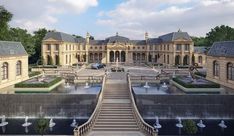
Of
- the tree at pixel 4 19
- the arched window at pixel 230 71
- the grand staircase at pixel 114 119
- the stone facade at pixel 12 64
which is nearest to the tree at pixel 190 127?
the grand staircase at pixel 114 119

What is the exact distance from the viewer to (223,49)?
4019 centimetres

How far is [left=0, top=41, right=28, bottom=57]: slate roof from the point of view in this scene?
38250 millimetres

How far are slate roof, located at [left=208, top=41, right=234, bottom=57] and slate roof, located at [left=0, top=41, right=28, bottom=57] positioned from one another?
32.5 meters

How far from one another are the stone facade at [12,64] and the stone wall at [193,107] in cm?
2198

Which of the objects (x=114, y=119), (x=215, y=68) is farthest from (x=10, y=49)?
(x=215, y=68)

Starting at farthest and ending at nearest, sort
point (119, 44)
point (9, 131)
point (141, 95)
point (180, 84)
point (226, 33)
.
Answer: point (119, 44), point (226, 33), point (180, 84), point (141, 95), point (9, 131)

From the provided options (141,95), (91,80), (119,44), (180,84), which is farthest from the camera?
(119,44)

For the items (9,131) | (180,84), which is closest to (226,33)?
(180,84)

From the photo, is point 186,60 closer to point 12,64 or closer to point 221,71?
point 221,71

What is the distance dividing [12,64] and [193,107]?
27.9 metres

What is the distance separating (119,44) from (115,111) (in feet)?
191

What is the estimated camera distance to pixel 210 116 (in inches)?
1163

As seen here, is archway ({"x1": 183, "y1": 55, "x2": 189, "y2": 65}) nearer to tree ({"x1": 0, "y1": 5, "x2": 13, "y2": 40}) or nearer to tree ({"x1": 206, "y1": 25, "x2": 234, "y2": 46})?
tree ({"x1": 206, "y1": 25, "x2": 234, "y2": 46})

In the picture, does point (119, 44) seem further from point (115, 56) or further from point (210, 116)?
point (210, 116)
